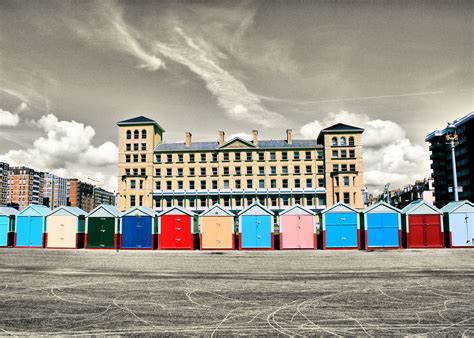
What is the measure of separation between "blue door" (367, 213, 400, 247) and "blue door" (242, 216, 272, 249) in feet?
27.7

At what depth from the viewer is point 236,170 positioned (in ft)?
228

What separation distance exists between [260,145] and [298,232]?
40.0m

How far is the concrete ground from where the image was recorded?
898cm

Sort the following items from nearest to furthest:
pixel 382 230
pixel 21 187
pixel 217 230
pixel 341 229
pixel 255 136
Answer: pixel 382 230
pixel 341 229
pixel 217 230
pixel 255 136
pixel 21 187

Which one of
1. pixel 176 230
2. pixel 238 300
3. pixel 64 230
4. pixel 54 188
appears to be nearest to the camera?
pixel 238 300

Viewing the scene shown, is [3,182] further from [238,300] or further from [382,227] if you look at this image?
[238,300]

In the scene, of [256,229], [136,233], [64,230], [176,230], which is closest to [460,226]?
[256,229]

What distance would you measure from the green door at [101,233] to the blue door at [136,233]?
1.17 metres

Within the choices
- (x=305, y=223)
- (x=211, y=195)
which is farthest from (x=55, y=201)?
(x=305, y=223)

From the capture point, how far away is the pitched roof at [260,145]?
6969 centimetres

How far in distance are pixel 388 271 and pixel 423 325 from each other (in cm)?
953

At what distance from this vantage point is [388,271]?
59.4 ft

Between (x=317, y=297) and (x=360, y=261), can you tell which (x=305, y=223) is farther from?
(x=317, y=297)

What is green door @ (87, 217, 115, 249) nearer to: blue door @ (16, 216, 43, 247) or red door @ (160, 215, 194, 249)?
red door @ (160, 215, 194, 249)
